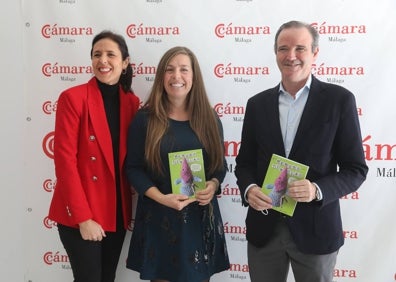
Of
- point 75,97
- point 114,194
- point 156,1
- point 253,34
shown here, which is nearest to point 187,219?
point 114,194

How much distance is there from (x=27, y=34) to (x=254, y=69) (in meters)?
1.64

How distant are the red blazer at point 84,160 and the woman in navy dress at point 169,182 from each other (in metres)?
0.14

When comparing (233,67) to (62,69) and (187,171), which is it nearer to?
(187,171)

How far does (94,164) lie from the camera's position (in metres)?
1.95

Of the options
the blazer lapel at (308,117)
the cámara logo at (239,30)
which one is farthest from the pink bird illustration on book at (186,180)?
the cámara logo at (239,30)

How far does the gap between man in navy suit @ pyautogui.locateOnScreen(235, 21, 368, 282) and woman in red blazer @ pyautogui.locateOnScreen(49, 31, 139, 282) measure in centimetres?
78

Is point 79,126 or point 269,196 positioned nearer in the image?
point 269,196

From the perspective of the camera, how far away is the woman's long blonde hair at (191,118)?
1925 mm

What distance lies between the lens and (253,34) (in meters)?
2.41

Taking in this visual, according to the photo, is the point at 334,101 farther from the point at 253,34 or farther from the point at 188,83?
the point at 253,34

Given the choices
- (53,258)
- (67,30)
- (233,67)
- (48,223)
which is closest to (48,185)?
(48,223)

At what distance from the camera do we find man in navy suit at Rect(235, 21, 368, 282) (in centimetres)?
155

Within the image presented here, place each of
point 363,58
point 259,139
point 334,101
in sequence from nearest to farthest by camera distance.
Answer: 1. point 334,101
2. point 259,139
3. point 363,58

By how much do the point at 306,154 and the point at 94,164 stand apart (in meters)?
1.11
